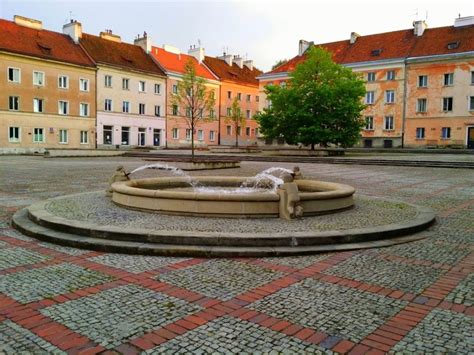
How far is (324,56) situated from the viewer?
38562 millimetres

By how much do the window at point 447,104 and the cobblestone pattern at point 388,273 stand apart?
157ft

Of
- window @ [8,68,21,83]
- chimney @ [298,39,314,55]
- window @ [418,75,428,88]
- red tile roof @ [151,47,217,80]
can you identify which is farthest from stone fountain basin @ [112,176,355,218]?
chimney @ [298,39,314,55]

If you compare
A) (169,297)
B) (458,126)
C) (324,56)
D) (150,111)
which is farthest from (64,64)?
(169,297)

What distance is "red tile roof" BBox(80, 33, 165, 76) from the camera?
52.2 metres

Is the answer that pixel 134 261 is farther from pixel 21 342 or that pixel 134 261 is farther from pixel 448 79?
pixel 448 79

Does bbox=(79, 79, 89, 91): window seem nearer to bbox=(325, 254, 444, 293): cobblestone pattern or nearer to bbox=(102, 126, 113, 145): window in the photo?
bbox=(102, 126, 113, 145): window

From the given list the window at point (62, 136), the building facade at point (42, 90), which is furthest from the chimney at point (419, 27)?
the window at point (62, 136)

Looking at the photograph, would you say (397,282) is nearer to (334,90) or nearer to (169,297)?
(169,297)

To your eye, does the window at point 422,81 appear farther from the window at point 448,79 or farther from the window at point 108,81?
the window at point 108,81

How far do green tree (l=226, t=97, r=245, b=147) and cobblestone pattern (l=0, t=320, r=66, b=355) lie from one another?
63.9 metres

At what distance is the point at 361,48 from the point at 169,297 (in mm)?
57384

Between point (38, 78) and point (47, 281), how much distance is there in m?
46.1

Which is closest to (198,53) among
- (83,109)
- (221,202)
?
(83,109)

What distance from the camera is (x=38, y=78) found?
1813 inches
